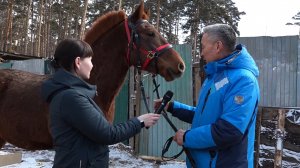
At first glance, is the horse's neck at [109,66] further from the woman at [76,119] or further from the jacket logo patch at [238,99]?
the jacket logo patch at [238,99]

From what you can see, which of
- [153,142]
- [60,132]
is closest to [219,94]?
[60,132]

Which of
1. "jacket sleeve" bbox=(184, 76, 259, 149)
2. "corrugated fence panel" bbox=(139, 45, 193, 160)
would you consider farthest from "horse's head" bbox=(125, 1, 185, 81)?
"corrugated fence panel" bbox=(139, 45, 193, 160)

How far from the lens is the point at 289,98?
5.70 metres

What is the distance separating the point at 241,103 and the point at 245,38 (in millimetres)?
4372

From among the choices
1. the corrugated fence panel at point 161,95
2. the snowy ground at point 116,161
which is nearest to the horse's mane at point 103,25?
the corrugated fence panel at point 161,95

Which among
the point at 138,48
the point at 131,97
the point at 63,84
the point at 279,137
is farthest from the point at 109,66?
the point at 131,97

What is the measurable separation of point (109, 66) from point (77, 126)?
1.68m

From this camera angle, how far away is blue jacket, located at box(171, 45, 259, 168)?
6.22 feet

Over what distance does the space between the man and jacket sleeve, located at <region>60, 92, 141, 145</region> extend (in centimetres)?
49

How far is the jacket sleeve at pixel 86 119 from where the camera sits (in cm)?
182

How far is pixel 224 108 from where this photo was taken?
1953mm

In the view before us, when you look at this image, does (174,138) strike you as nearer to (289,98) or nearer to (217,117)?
(217,117)

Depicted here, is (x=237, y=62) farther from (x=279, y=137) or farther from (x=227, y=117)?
(x=279, y=137)

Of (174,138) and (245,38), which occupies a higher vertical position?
(245,38)
